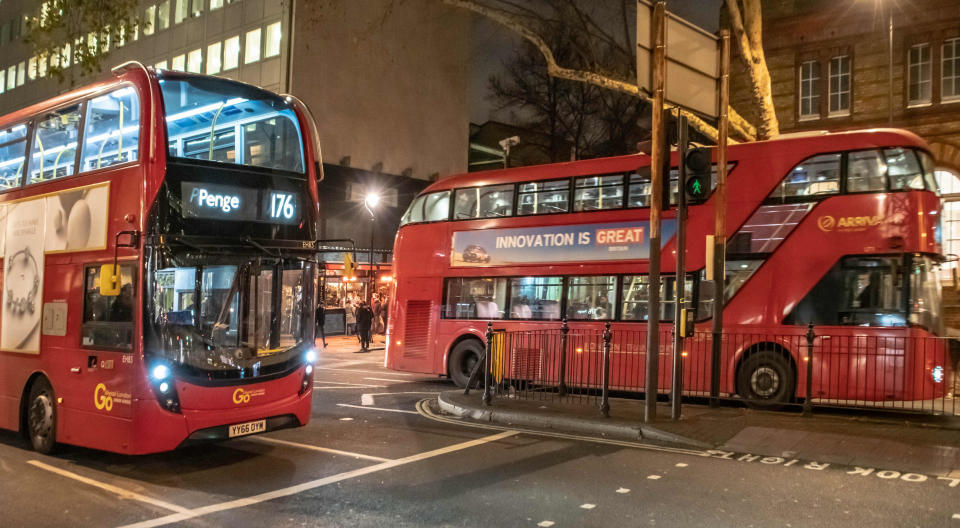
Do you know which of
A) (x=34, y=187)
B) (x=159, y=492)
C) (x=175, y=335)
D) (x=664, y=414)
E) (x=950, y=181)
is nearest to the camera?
(x=159, y=492)

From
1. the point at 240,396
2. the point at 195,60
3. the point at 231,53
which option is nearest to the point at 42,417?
the point at 240,396

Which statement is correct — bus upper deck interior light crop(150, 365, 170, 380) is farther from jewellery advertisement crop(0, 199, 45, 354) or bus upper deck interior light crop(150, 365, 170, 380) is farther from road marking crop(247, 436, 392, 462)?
jewellery advertisement crop(0, 199, 45, 354)

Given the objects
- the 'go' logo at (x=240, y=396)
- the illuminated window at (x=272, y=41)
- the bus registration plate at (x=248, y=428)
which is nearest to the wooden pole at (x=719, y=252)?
the bus registration plate at (x=248, y=428)

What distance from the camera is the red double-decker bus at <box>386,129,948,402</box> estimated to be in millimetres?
11305

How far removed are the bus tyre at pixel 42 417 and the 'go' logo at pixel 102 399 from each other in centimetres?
97

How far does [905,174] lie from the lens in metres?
11.3

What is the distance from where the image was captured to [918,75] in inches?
805

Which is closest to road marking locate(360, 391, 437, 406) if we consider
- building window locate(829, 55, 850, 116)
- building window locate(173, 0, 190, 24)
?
building window locate(829, 55, 850, 116)

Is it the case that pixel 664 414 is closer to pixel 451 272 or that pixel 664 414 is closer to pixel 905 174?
pixel 905 174

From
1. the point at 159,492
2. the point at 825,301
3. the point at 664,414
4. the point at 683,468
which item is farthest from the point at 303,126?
the point at 825,301

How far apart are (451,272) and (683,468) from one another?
877 centimetres

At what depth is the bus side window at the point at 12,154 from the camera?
369 inches

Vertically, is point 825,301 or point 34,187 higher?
point 34,187

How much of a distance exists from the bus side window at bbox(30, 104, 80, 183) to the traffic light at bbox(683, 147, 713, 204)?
307 inches
